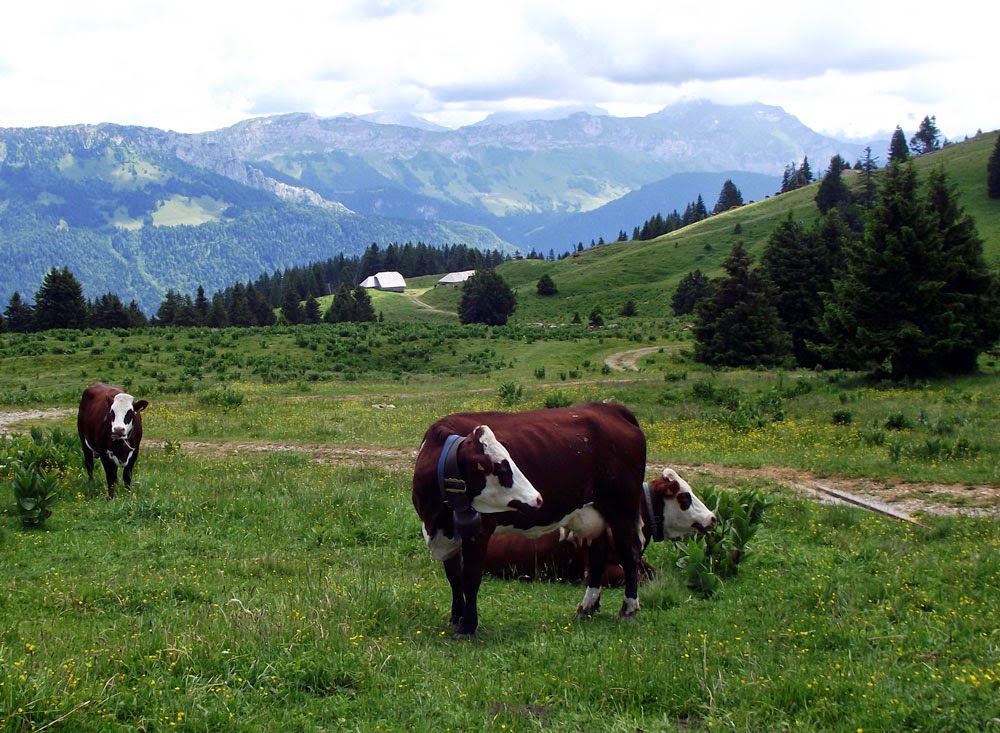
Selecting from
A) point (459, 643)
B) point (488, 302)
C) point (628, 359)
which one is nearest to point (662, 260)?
point (488, 302)

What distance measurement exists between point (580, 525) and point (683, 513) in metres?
1.93

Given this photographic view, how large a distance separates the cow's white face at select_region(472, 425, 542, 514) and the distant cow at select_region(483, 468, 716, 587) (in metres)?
2.33

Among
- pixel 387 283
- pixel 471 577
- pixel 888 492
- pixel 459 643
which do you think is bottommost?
pixel 888 492

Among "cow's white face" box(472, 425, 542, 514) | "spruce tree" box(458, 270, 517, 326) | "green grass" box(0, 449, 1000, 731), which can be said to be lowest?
"green grass" box(0, 449, 1000, 731)

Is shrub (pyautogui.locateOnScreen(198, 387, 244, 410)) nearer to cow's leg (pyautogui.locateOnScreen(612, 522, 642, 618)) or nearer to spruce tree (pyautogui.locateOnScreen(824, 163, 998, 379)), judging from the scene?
cow's leg (pyautogui.locateOnScreen(612, 522, 642, 618))

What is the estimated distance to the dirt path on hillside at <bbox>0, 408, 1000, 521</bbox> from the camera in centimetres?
1433

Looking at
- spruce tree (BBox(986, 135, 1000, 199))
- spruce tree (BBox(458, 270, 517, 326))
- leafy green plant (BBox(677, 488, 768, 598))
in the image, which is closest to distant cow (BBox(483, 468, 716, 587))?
leafy green plant (BBox(677, 488, 768, 598))

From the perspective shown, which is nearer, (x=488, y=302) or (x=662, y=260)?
(x=488, y=302)

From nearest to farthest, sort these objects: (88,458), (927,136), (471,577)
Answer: (471,577), (88,458), (927,136)

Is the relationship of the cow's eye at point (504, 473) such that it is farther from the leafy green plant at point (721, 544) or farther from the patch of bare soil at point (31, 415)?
the patch of bare soil at point (31, 415)

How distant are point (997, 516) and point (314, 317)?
358 ft

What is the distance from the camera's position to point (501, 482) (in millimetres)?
7945

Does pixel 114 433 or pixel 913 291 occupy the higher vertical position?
pixel 913 291

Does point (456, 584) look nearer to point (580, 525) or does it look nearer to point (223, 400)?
point (580, 525)
